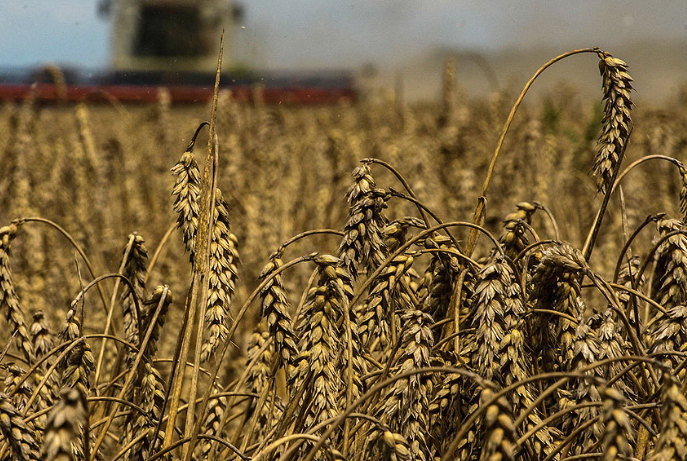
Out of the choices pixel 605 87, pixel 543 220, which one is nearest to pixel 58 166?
pixel 543 220

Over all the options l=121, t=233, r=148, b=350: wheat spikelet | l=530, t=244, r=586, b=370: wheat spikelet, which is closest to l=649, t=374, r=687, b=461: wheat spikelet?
l=530, t=244, r=586, b=370: wheat spikelet

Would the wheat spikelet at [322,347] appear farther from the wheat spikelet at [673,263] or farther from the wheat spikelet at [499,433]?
the wheat spikelet at [673,263]

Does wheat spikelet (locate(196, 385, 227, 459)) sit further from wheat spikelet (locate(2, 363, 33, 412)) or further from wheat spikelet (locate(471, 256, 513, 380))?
wheat spikelet (locate(471, 256, 513, 380))

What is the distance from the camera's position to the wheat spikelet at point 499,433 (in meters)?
0.97

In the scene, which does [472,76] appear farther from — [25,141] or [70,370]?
[70,370]

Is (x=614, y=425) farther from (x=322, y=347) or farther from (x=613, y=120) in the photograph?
(x=613, y=120)

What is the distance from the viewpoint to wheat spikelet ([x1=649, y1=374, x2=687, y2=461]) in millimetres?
958

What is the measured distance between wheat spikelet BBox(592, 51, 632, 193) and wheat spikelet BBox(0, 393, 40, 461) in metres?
1.16

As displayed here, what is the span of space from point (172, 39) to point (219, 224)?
1.24m

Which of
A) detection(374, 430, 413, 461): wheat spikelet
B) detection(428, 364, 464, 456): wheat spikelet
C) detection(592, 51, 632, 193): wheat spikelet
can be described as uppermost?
detection(592, 51, 632, 193): wheat spikelet

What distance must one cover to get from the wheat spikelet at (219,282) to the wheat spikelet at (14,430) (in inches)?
14.4

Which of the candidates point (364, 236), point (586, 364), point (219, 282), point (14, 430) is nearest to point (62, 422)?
point (14, 430)

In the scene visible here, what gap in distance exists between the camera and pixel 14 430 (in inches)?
45.9

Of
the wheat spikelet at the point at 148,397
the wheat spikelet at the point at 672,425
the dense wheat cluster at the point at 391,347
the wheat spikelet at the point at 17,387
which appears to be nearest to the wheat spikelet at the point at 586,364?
the dense wheat cluster at the point at 391,347
